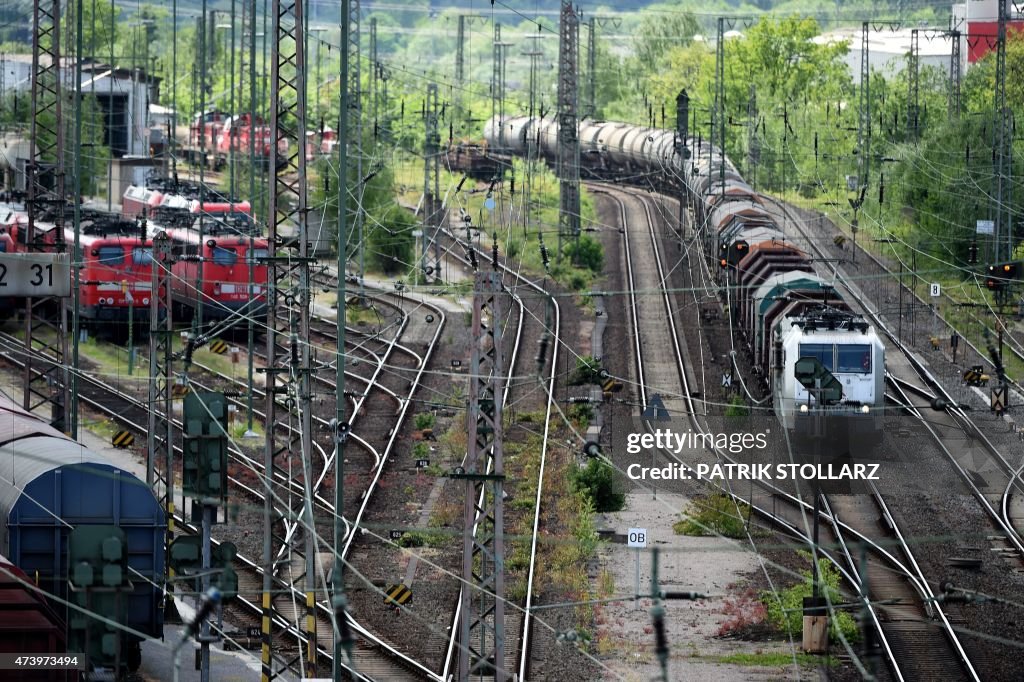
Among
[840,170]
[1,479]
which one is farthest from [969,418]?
[840,170]

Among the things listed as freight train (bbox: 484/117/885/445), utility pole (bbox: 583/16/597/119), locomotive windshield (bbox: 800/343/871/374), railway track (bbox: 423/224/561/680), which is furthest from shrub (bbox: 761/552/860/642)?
utility pole (bbox: 583/16/597/119)

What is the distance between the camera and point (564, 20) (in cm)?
5453

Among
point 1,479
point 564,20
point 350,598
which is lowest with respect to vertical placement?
point 350,598

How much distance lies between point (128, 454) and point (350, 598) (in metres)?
9.42

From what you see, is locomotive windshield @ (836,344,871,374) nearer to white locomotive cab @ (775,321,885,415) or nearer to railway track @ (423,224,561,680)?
white locomotive cab @ (775,321,885,415)

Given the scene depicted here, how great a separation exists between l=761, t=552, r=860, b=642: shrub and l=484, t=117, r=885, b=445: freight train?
12.1ft

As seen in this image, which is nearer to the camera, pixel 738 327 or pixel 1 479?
pixel 1 479

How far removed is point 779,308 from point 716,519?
24.9 feet

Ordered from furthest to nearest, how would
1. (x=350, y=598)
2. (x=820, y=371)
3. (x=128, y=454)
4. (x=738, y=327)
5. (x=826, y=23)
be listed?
(x=826, y=23) → (x=738, y=327) → (x=128, y=454) → (x=820, y=371) → (x=350, y=598)

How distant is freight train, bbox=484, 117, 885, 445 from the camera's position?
31.7 meters

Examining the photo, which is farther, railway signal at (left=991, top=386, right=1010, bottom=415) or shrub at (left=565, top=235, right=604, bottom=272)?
shrub at (left=565, top=235, right=604, bottom=272)

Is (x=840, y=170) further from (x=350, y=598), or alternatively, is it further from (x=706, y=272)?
(x=350, y=598)

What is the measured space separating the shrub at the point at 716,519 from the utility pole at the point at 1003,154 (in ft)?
55.1

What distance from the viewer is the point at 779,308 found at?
3553cm
